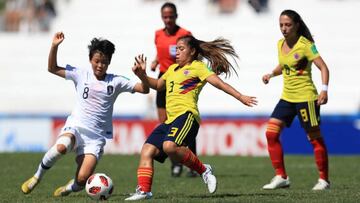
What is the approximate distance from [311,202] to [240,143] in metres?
14.6

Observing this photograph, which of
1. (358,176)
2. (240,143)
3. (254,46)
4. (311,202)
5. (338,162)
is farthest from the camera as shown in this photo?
(254,46)

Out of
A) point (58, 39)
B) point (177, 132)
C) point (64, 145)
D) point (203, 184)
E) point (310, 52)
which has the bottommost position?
point (203, 184)

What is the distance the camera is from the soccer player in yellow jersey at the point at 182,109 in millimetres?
9992

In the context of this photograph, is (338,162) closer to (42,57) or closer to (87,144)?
(87,144)

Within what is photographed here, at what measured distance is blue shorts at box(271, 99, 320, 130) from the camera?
11742mm

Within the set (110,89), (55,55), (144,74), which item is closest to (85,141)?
(110,89)

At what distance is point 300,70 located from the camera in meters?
11.8

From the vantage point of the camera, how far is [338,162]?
739 inches

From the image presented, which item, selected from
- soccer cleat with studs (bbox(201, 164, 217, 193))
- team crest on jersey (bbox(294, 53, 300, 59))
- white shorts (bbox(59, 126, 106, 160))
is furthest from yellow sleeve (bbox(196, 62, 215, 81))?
team crest on jersey (bbox(294, 53, 300, 59))

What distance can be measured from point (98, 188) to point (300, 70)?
10.8 feet

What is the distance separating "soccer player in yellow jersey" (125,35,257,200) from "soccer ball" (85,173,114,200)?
1.08 ft

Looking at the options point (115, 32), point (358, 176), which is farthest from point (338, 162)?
point (115, 32)

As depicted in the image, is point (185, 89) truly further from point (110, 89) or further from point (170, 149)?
point (110, 89)

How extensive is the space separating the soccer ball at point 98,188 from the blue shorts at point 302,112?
2873mm
